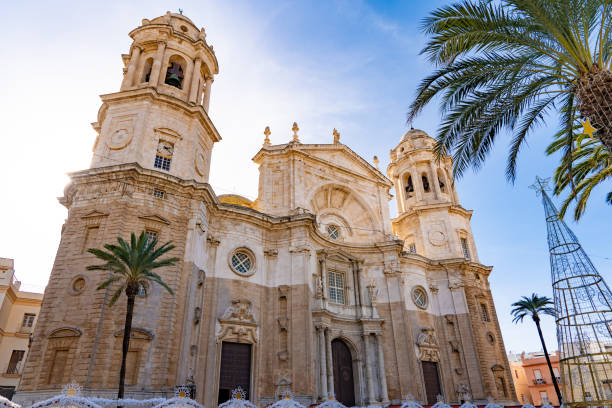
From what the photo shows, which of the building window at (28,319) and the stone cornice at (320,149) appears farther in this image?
the building window at (28,319)

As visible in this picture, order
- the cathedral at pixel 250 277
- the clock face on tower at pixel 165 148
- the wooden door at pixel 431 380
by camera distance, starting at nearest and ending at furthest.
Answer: the cathedral at pixel 250 277, the clock face on tower at pixel 165 148, the wooden door at pixel 431 380

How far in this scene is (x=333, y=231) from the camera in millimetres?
30312

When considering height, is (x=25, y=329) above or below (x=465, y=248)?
below

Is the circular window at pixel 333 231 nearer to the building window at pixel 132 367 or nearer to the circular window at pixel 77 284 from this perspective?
the building window at pixel 132 367

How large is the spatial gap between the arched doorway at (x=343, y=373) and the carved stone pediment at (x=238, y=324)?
5966mm

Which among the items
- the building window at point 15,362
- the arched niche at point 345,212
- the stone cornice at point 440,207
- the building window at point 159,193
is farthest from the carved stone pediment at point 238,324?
the building window at point 15,362

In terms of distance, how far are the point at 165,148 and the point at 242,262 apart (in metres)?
7.65

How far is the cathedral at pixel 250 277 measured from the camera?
659 inches

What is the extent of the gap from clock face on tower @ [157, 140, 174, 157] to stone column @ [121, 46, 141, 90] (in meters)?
4.56

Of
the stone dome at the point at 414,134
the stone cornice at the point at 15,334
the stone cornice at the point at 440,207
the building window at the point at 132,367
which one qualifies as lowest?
the building window at the point at 132,367

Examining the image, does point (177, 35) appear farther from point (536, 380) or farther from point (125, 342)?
point (536, 380)

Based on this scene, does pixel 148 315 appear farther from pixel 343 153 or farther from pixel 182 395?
pixel 343 153

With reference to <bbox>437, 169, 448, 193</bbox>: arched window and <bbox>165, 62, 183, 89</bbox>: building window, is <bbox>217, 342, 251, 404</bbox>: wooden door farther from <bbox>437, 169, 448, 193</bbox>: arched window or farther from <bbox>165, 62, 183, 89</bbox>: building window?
<bbox>437, 169, 448, 193</bbox>: arched window

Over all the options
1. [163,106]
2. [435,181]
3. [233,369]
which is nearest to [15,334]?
[233,369]
